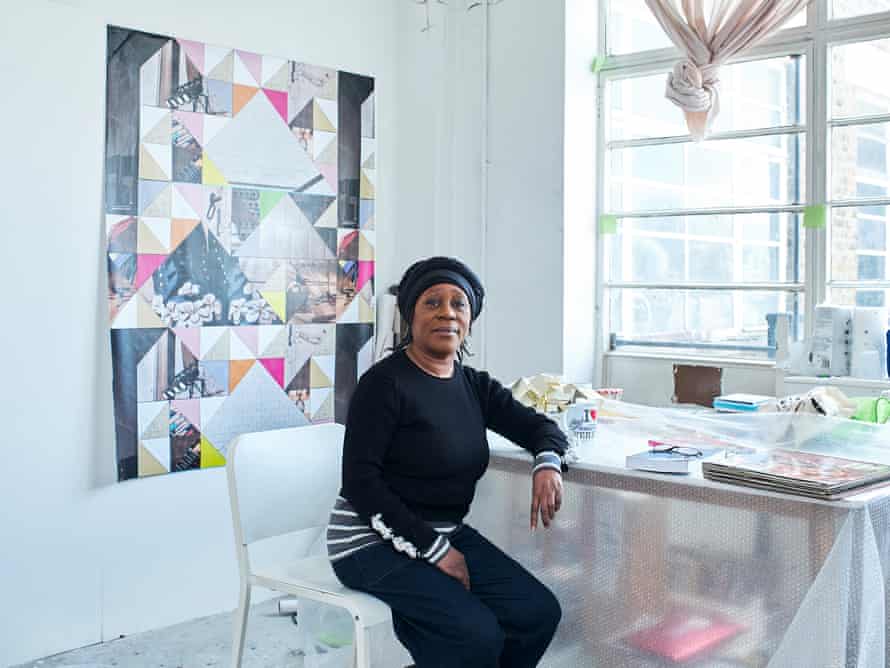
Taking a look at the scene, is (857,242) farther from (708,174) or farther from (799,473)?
(799,473)

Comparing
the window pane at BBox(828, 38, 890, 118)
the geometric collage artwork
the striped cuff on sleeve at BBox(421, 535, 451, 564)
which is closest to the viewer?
the striped cuff on sleeve at BBox(421, 535, 451, 564)

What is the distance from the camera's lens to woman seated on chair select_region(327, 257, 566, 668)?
6.66ft

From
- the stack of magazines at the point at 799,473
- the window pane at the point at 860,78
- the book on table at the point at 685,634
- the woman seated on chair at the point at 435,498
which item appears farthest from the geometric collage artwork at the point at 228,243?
the stack of magazines at the point at 799,473

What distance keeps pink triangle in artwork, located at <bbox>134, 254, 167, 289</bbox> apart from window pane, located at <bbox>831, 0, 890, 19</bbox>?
2.55 meters

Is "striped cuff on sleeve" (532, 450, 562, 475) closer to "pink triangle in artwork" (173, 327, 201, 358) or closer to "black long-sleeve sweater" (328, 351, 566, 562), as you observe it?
"black long-sleeve sweater" (328, 351, 566, 562)

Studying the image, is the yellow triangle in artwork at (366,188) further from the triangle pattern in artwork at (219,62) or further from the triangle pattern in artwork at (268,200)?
the triangle pattern in artwork at (219,62)

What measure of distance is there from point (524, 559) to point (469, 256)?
1.92 meters

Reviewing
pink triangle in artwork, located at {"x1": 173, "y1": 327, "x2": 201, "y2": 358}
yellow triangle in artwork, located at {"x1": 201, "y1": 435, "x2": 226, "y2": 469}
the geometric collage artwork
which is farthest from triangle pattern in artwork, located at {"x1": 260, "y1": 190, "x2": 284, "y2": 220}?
yellow triangle in artwork, located at {"x1": 201, "y1": 435, "x2": 226, "y2": 469}

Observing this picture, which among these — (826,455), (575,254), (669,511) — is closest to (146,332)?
(575,254)

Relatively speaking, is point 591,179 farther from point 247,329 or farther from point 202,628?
point 202,628

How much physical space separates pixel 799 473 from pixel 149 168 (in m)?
2.32

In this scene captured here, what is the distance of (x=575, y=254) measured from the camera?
392 cm

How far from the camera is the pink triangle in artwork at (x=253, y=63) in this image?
348 cm

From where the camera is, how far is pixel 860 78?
136 inches
